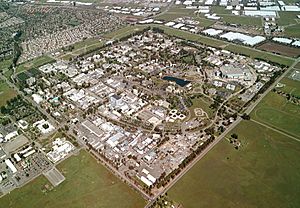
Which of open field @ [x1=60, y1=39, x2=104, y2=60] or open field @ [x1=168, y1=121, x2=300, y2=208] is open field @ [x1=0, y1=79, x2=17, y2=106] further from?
open field @ [x1=168, y1=121, x2=300, y2=208]

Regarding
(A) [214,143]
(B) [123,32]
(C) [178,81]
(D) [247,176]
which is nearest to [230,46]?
(C) [178,81]

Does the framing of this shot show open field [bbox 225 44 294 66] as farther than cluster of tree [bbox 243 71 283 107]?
Yes

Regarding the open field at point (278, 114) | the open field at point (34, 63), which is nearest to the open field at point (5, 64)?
the open field at point (34, 63)

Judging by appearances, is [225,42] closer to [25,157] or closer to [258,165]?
[258,165]

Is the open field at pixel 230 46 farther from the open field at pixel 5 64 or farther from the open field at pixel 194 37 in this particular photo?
the open field at pixel 5 64

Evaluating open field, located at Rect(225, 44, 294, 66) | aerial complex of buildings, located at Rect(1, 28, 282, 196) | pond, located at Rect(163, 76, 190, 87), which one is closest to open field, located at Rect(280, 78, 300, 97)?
aerial complex of buildings, located at Rect(1, 28, 282, 196)

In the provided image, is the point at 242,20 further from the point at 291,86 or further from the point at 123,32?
the point at 291,86
